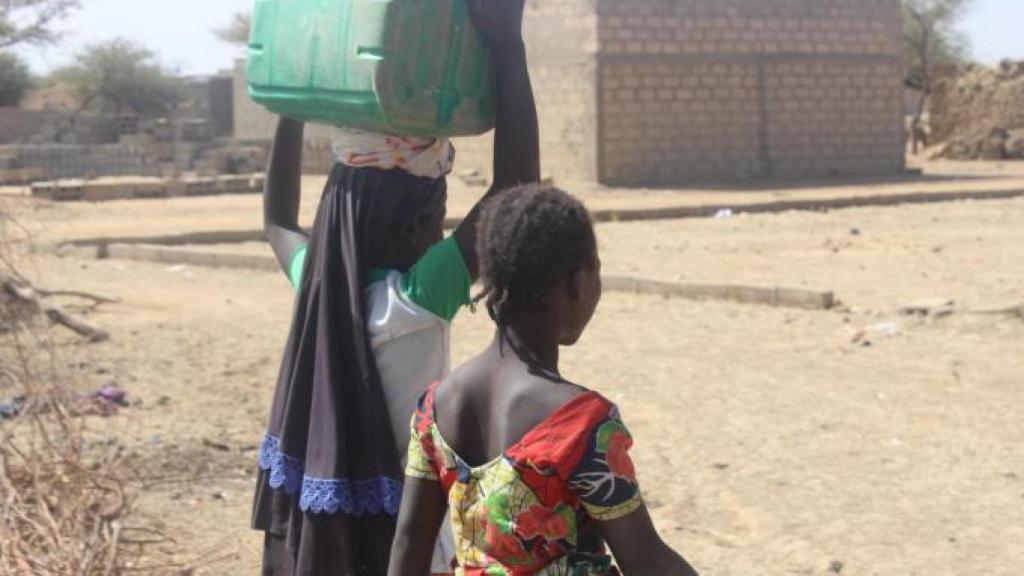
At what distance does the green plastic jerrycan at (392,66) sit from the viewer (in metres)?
2.72

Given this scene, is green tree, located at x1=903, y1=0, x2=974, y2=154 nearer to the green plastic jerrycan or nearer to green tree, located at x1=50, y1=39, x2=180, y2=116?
green tree, located at x1=50, y1=39, x2=180, y2=116

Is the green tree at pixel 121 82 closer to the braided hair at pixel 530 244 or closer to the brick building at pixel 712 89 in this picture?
the brick building at pixel 712 89

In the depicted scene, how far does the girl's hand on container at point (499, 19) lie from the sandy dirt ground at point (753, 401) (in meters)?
2.34

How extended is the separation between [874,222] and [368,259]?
48.1ft

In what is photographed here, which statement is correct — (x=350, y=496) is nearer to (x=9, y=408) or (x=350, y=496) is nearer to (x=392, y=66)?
(x=392, y=66)

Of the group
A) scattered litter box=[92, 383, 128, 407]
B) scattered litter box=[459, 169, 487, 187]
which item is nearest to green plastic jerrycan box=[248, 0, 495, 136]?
scattered litter box=[92, 383, 128, 407]

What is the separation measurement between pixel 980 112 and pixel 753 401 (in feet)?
87.2

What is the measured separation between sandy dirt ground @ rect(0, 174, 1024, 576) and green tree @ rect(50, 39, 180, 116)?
3815cm

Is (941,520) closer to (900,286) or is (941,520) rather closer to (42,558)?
(42,558)

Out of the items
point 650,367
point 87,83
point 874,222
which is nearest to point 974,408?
point 650,367

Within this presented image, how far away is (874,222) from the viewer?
16.9 metres

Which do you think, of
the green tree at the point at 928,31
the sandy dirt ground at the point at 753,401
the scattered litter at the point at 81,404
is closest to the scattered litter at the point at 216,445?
the sandy dirt ground at the point at 753,401

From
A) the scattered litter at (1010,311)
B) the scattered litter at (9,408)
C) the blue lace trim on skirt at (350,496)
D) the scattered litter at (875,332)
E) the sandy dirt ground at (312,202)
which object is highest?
the blue lace trim on skirt at (350,496)

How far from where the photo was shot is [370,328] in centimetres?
286
